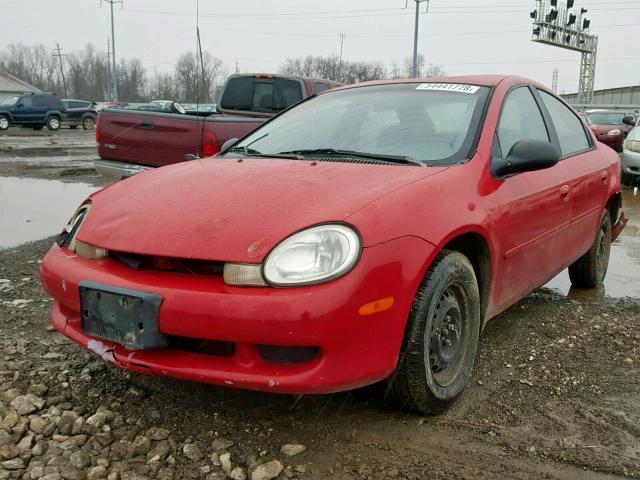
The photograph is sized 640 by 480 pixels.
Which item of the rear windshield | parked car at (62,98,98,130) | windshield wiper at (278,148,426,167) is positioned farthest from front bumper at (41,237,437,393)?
parked car at (62,98,98,130)

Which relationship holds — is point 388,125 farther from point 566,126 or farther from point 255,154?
point 566,126

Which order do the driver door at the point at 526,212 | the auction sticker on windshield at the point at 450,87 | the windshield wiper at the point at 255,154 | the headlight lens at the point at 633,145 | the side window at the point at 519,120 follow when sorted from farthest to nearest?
the headlight lens at the point at 633,145, the auction sticker on windshield at the point at 450,87, the side window at the point at 519,120, the windshield wiper at the point at 255,154, the driver door at the point at 526,212

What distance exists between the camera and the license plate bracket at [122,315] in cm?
211

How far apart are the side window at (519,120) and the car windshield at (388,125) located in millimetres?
173

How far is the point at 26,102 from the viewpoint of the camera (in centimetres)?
2770

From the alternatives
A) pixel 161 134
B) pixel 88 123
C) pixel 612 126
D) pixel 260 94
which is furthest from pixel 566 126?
pixel 88 123

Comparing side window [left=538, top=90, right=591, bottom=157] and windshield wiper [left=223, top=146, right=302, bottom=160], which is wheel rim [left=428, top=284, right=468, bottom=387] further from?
side window [left=538, top=90, right=591, bottom=157]

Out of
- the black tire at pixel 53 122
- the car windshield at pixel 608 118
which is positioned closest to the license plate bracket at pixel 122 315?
the car windshield at pixel 608 118

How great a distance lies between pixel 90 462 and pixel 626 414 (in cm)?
223

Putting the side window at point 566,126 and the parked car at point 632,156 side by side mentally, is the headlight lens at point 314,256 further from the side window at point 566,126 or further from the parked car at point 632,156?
the parked car at point 632,156

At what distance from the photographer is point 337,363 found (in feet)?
6.81

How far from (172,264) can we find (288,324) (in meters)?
0.56

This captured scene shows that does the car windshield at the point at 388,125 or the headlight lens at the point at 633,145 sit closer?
the car windshield at the point at 388,125

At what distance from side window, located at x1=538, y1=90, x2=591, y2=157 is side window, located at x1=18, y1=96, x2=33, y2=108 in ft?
93.0
